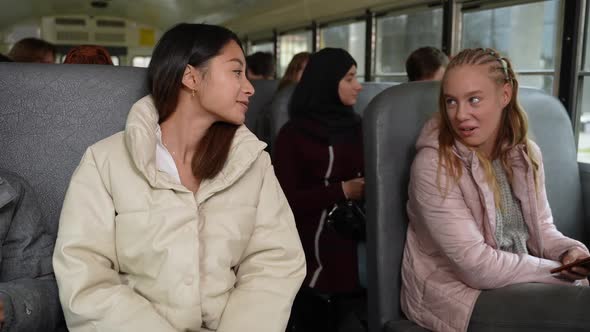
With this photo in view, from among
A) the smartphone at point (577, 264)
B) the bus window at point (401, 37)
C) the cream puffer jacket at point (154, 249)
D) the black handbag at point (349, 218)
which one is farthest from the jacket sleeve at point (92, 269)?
the bus window at point (401, 37)

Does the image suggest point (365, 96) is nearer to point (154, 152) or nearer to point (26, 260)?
point (154, 152)

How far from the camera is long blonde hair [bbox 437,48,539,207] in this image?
1.98 meters

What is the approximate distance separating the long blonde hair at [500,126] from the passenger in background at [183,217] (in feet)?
2.01

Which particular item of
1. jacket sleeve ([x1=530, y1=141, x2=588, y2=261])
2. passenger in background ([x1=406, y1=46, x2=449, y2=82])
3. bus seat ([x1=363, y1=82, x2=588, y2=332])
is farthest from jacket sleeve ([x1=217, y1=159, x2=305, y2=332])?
passenger in background ([x1=406, y1=46, x2=449, y2=82])

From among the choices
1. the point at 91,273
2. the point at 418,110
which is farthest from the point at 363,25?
the point at 91,273

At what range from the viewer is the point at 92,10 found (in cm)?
1593

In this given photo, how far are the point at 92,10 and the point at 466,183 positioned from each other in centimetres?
1571

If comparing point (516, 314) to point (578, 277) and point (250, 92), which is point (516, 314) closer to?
point (578, 277)

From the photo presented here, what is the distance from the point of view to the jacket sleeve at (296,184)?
2830 millimetres

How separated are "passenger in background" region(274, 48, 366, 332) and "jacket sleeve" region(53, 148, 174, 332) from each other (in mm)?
1375

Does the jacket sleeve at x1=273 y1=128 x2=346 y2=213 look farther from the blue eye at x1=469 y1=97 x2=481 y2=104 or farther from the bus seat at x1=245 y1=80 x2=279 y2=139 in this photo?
the bus seat at x1=245 y1=80 x2=279 y2=139

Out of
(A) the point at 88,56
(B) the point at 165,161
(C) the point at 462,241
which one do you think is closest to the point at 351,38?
(A) the point at 88,56

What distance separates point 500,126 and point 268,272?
3.23 feet

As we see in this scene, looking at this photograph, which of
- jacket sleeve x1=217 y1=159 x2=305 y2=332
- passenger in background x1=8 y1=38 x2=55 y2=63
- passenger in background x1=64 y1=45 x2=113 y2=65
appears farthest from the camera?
passenger in background x1=8 y1=38 x2=55 y2=63
